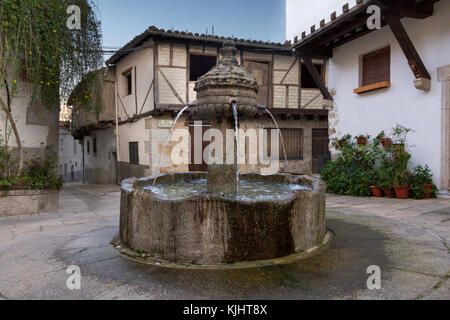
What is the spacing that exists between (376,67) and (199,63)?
6.81 meters

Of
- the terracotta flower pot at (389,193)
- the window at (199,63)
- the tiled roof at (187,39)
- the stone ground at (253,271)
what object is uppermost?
the tiled roof at (187,39)

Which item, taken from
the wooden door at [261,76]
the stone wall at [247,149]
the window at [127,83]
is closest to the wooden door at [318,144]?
the stone wall at [247,149]

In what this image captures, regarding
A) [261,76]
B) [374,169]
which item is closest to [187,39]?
[261,76]

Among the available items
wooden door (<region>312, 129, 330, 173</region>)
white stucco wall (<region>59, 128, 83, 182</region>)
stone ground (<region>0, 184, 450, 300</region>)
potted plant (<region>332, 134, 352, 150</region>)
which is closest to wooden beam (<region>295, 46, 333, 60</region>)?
potted plant (<region>332, 134, 352, 150</region>)

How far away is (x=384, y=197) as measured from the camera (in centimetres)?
629

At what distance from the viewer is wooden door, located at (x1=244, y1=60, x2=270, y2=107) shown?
1200cm

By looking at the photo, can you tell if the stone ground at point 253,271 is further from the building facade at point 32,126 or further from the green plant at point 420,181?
the building facade at point 32,126

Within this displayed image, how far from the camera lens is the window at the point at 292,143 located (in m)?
12.9

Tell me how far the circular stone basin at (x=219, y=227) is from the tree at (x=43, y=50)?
161 inches

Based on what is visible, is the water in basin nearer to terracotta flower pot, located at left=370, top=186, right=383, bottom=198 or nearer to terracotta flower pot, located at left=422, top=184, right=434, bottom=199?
terracotta flower pot, located at left=370, top=186, right=383, bottom=198

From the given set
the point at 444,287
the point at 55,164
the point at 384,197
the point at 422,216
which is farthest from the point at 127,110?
the point at 444,287

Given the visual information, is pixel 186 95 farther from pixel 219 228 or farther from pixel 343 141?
pixel 219 228

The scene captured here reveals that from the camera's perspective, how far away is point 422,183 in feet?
19.6

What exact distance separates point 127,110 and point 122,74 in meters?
1.58
